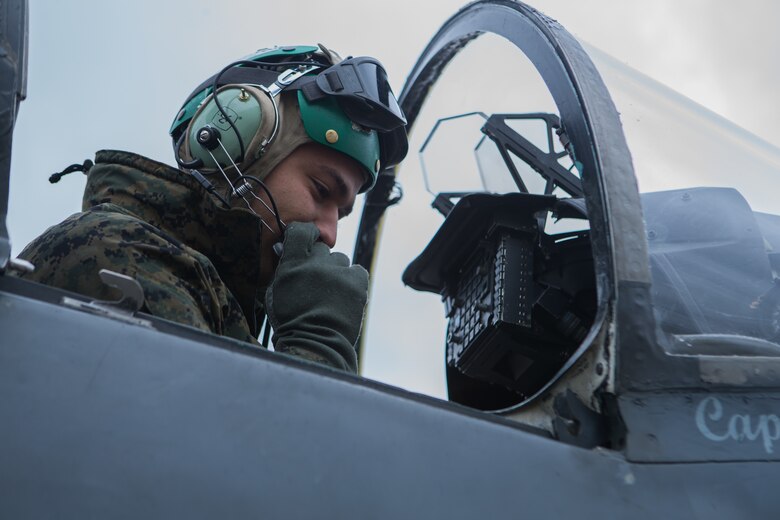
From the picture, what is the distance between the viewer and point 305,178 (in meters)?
2.25

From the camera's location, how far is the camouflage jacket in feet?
4.98

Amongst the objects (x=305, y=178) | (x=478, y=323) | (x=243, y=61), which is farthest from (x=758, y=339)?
(x=243, y=61)

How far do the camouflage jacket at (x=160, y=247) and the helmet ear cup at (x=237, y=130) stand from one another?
272 millimetres

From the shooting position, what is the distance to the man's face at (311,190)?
7.17 feet

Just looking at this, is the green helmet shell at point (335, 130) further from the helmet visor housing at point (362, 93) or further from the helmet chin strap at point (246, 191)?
the helmet chin strap at point (246, 191)

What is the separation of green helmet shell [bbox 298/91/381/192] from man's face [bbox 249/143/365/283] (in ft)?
0.10

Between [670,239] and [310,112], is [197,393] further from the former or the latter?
[310,112]

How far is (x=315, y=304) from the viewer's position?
6.36 feet

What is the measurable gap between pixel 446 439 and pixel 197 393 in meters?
0.30

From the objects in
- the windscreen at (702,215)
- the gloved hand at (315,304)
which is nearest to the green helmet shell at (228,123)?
the gloved hand at (315,304)

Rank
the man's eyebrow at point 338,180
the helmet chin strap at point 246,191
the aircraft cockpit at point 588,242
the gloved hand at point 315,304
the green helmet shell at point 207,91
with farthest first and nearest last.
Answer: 1. the green helmet shell at point 207,91
2. the man's eyebrow at point 338,180
3. the helmet chin strap at point 246,191
4. the gloved hand at point 315,304
5. the aircraft cockpit at point 588,242

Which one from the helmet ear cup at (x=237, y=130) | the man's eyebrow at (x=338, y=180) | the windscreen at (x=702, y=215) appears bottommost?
the windscreen at (x=702, y=215)

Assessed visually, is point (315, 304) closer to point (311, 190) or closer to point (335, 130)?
point (311, 190)

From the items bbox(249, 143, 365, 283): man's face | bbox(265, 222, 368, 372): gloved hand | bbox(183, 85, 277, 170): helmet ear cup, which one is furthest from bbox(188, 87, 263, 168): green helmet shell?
bbox(265, 222, 368, 372): gloved hand
